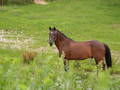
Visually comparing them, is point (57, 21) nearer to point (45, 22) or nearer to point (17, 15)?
point (45, 22)

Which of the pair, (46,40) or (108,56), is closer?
(108,56)

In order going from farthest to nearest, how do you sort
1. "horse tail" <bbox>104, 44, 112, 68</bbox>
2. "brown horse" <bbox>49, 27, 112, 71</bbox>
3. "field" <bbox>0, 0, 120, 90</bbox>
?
"brown horse" <bbox>49, 27, 112, 71</bbox>
"horse tail" <bbox>104, 44, 112, 68</bbox>
"field" <bbox>0, 0, 120, 90</bbox>

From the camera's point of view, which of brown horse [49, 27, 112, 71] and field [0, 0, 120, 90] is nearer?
field [0, 0, 120, 90]

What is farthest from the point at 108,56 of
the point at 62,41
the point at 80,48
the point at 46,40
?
the point at 46,40

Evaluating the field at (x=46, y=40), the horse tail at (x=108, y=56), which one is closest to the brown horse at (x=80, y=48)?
the horse tail at (x=108, y=56)

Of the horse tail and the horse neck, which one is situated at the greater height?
the horse neck

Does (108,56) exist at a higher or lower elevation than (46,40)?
higher

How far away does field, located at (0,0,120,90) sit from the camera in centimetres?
347

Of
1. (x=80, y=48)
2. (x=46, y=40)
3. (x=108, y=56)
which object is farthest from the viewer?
(x=46, y=40)

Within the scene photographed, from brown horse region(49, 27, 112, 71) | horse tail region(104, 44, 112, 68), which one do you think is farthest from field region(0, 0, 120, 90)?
brown horse region(49, 27, 112, 71)

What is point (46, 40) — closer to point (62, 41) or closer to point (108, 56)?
point (62, 41)

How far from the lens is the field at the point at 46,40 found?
3.47 metres

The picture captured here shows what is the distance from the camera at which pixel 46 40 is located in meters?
22.7

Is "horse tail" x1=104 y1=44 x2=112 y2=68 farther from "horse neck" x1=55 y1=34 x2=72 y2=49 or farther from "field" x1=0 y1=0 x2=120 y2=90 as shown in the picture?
"horse neck" x1=55 y1=34 x2=72 y2=49
